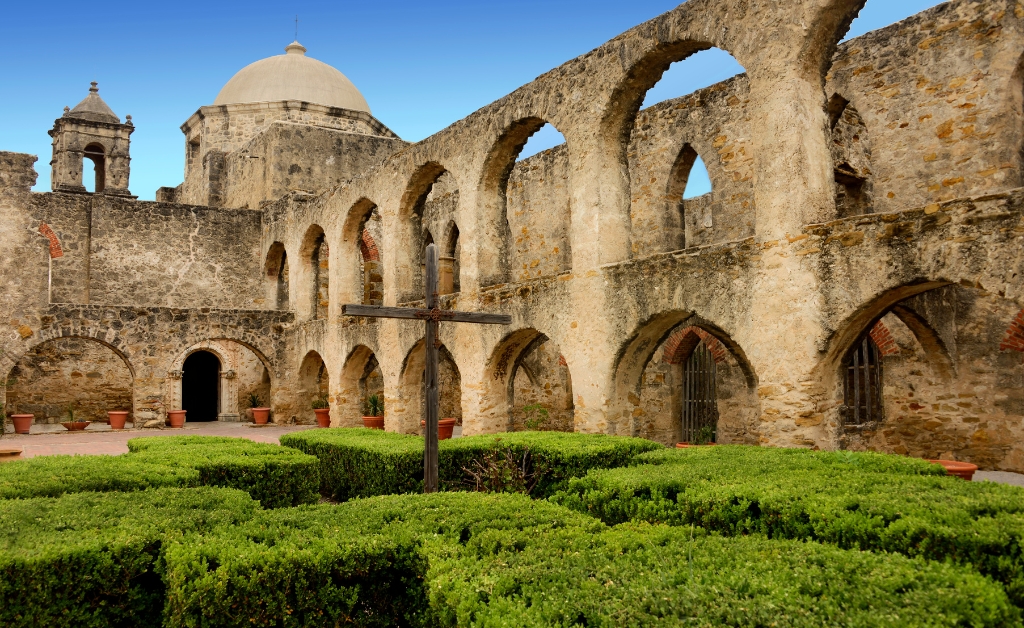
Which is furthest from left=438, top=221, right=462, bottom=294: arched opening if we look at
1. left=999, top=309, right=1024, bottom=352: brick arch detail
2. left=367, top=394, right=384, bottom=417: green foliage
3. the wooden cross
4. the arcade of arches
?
left=999, top=309, right=1024, bottom=352: brick arch detail

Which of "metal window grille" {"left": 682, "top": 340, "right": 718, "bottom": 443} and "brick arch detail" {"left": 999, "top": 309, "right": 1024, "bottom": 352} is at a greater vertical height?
"brick arch detail" {"left": 999, "top": 309, "right": 1024, "bottom": 352}

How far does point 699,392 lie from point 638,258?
602cm

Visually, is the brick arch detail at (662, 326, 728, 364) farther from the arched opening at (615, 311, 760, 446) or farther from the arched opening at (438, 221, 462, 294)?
the arched opening at (438, 221, 462, 294)

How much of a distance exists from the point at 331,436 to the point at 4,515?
4888 mm

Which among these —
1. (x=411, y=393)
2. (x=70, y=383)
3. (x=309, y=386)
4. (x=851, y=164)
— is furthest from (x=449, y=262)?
(x=70, y=383)

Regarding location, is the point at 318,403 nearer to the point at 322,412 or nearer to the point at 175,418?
the point at 322,412

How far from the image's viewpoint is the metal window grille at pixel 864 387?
11.9 meters

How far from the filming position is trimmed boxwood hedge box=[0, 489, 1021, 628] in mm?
2857

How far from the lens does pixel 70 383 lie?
18125 millimetres

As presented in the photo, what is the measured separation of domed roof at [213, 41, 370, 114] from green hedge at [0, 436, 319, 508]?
58.4 ft

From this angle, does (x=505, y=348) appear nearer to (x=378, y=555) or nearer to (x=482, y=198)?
(x=482, y=198)

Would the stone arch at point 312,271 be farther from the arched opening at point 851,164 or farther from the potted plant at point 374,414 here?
the arched opening at point 851,164

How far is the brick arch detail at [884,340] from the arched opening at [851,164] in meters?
1.96

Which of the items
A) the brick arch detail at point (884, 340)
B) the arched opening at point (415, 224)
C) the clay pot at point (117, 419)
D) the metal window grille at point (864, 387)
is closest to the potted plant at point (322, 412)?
the arched opening at point (415, 224)
